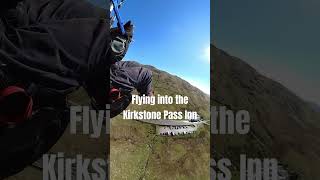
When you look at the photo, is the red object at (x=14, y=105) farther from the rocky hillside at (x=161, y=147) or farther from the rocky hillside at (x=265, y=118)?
the rocky hillside at (x=265, y=118)

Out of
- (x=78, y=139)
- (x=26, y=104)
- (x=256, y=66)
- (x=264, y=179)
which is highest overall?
(x=256, y=66)

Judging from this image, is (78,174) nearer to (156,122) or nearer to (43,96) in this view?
(156,122)

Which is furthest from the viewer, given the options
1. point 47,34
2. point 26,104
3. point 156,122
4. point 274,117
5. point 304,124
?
point 304,124

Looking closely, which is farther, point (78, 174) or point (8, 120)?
point (78, 174)

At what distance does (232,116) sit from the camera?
619 centimetres

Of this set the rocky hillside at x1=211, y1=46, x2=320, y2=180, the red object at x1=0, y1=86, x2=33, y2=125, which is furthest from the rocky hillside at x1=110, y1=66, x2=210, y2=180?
the red object at x1=0, y1=86, x2=33, y2=125

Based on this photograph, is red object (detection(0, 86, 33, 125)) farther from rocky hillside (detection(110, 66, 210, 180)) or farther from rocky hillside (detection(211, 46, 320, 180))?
rocky hillside (detection(211, 46, 320, 180))

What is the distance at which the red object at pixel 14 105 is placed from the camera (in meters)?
3.99

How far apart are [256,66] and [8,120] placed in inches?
144

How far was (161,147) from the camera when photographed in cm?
587

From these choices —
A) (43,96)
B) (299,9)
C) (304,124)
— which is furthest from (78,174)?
(299,9)

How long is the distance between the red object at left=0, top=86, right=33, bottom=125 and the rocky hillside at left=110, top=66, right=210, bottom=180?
187 centimetres

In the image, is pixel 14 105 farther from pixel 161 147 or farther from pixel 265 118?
pixel 265 118

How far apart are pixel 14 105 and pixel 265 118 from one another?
353 centimetres
